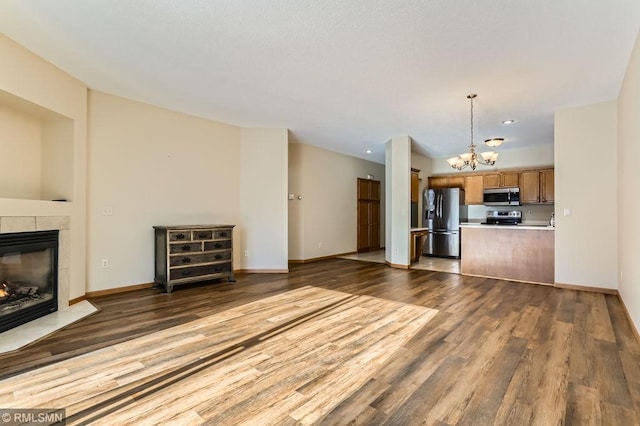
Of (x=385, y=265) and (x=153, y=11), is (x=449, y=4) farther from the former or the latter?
(x=385, y=265)

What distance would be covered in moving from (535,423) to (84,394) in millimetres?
2605

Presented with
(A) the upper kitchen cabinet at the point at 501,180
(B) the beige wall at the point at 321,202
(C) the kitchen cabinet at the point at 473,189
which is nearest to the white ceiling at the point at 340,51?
(B) the beige wall at the point at 321,202

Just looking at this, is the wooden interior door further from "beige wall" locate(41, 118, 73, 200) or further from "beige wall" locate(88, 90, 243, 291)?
"beige wall" locate(41, 118, 73, 200)

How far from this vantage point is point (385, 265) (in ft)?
21.7

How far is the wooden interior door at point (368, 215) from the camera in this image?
866 centimetres

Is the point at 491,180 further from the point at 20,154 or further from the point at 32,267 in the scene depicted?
the point at 20,154

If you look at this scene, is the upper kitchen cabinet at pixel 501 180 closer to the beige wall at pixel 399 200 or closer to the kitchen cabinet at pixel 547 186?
the kitchen cabinet at pixel 547 186

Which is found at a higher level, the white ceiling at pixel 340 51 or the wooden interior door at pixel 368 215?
the white ceiling at pixel 340 51

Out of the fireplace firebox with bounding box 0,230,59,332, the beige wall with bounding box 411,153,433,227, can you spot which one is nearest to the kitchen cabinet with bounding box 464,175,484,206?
the beige wall with bounding box 411,153,433,227

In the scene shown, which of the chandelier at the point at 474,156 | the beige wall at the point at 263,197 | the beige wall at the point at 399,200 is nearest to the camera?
the chandelier at the point at 474,156

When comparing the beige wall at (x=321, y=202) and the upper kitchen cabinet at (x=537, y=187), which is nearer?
the upper kitchen cabinet at (x=537, y=187)

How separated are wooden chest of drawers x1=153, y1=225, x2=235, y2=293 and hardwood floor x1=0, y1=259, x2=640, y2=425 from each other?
0.91 feet

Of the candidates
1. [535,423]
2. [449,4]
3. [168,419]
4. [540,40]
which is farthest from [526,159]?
[168,419]

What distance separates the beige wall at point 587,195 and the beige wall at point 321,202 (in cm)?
459
